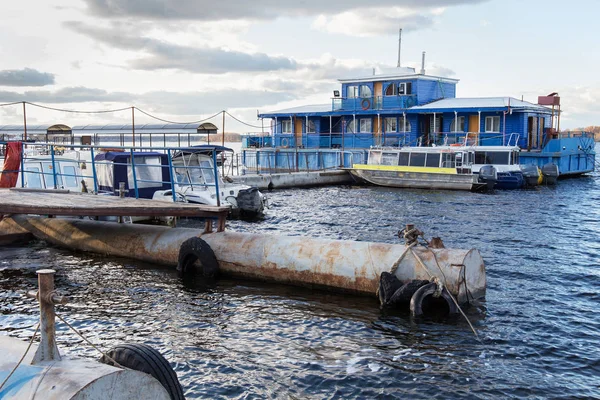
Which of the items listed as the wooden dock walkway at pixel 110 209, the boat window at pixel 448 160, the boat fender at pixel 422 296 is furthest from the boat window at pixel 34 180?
the boat window at pixel 448 160

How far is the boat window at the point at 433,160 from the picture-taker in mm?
38344

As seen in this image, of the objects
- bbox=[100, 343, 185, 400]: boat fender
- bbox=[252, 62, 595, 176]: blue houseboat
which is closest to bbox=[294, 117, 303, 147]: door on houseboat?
bbox=[252, 62, 595, 176]: blue houseboat

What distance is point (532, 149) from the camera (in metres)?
46.0

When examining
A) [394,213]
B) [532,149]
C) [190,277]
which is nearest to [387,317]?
[190,277]

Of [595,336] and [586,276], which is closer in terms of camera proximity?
[595,336]

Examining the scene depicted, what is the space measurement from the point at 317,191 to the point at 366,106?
1615 cm

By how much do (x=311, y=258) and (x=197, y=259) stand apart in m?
3.02

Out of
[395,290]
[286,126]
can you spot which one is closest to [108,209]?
[395,290]

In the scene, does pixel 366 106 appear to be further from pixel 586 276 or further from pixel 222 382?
pixel 222 382

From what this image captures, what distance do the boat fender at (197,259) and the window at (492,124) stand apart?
1471 inches

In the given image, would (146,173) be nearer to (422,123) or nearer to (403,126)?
(403,126)

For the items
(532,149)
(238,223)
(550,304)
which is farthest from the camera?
(532,149)

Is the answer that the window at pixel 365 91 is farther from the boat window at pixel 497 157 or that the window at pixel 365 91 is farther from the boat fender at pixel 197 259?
the boat fender at pixel 197 259

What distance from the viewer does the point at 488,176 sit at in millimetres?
37531
